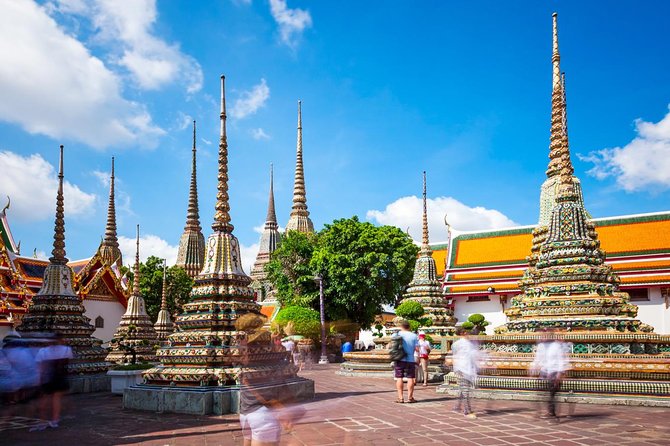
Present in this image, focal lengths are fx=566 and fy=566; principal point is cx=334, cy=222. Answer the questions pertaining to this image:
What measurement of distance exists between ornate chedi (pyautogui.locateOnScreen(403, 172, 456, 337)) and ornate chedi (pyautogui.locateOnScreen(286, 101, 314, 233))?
118 ft

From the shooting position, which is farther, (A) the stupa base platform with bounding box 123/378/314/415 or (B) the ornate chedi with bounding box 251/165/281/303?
(B) the ornate chedi with bounding box 251/165/281/303

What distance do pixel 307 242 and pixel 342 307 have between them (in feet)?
18.9

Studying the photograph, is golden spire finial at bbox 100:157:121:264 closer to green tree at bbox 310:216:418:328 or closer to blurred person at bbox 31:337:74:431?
green tree at bbox 310:216:418:328

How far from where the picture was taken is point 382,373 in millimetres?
18391

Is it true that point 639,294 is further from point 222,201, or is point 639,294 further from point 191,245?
point 191,245

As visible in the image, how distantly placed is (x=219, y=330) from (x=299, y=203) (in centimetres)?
5443

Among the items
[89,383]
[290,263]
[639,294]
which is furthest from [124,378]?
[639,294]

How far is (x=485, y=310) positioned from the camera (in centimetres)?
3538

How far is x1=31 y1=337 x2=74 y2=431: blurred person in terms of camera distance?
8.91 m

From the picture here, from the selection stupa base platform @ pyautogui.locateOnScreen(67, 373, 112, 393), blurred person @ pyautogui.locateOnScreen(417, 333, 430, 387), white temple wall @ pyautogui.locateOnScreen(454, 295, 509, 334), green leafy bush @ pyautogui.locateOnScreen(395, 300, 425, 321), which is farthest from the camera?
white temple wall @ pyautogui.locateOnScreen(454, 295, 509, 334)

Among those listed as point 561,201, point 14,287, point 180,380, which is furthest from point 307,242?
point 180,380

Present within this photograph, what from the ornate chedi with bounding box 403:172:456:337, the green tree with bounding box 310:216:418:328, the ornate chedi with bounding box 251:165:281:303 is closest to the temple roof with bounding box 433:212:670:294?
the green tree with bounding box 310:216:418:328

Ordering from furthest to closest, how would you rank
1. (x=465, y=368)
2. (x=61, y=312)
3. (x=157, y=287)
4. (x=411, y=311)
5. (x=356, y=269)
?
(x=157, y=287)
(x=356, y=269)
(x=411, y=311)
(x=61, y=312)
(x=465, y=368)

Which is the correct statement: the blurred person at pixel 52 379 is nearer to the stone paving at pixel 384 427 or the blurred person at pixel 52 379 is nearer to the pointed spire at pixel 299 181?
the stone paving at pixel 384 427
